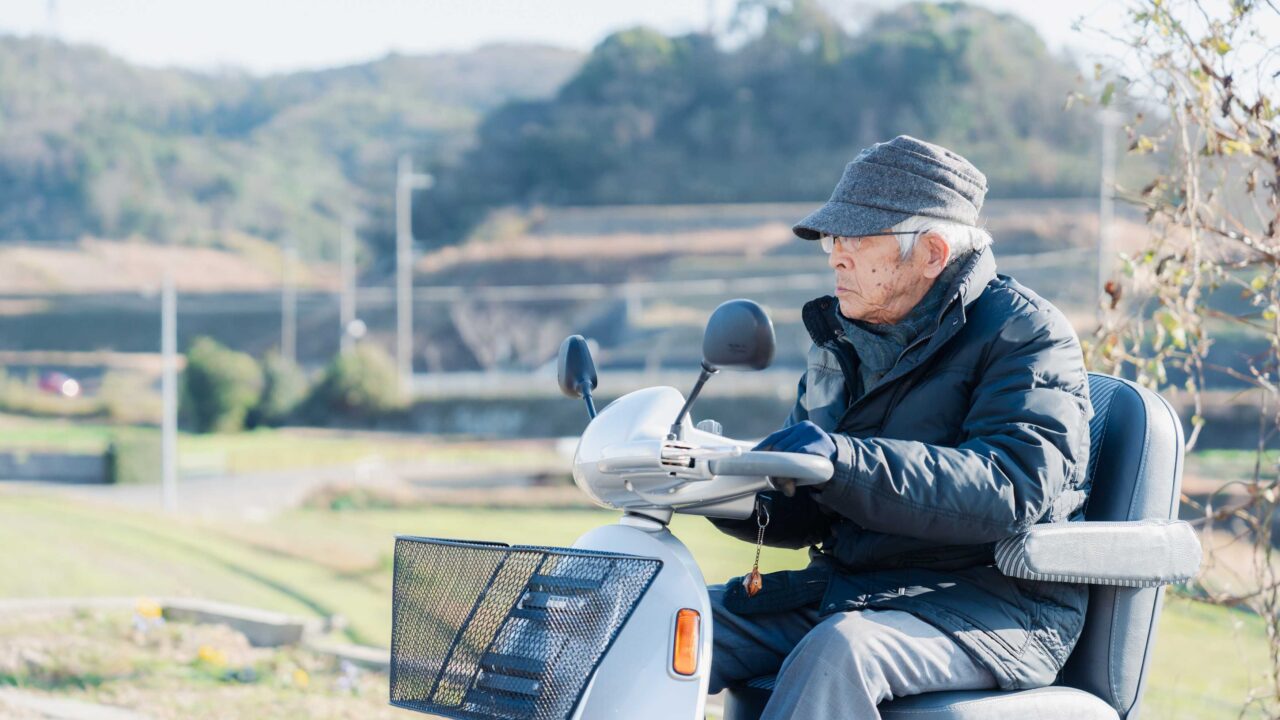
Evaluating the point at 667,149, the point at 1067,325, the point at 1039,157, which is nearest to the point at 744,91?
the point at 667,149

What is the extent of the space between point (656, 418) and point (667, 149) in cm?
7073

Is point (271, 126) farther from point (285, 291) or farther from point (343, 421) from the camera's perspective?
point (343, 421)

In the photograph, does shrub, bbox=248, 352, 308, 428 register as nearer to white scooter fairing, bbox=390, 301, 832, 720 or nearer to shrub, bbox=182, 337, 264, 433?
shrub, bbox=182, 337, 264, 433

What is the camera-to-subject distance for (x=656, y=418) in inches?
76.6

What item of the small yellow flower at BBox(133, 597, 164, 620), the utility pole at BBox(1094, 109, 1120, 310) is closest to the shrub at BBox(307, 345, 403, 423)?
the utility pole at BBox(1094, 109, 1120, 310)

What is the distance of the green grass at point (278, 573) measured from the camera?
889 cm

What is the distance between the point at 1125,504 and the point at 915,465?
0.51 meters

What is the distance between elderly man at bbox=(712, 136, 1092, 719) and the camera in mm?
1947

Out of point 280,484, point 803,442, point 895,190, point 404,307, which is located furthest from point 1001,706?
point 404,307

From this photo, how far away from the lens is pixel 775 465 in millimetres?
1806

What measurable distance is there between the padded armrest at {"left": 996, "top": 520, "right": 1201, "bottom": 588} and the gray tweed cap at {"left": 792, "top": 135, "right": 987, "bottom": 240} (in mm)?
512

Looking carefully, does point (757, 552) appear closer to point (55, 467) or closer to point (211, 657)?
point (211, 657)

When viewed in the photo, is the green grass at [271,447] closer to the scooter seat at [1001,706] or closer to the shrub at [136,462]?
the shrub at [136,462]

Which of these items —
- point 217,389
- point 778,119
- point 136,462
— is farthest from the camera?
point 778,119
